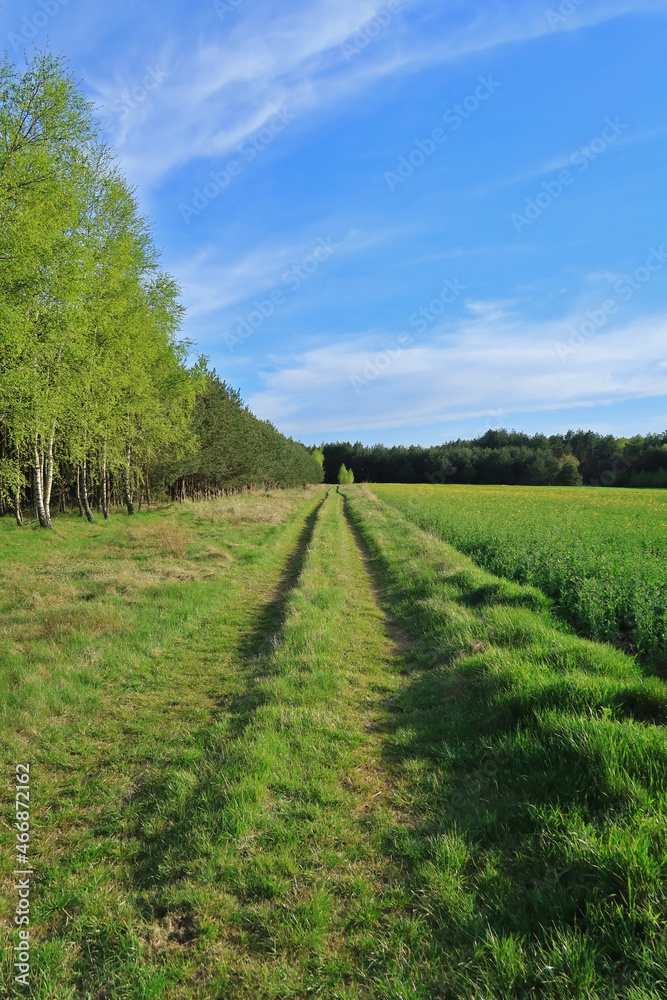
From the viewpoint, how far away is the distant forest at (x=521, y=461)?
88375 mm

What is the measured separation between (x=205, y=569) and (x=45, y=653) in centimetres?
559

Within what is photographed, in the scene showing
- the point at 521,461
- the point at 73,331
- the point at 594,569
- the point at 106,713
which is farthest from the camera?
the point at 521,461

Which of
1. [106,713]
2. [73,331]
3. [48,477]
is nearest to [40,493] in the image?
[48,477]

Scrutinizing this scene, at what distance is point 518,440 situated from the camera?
363 ft

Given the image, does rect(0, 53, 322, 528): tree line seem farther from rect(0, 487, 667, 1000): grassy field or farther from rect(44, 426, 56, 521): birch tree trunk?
rect(0, 487, 667, 1000): grassy field

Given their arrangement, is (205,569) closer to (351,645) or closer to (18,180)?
(351,645)

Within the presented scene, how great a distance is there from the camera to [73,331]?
15.3 metres

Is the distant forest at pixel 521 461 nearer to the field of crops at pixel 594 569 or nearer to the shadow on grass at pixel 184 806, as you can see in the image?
the field of crops at pixel 594 569

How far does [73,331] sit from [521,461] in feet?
313

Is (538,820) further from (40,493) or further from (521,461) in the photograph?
(521,461)

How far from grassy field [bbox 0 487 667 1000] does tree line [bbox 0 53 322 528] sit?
10.9 metres

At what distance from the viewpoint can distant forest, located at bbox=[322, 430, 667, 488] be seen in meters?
88.4

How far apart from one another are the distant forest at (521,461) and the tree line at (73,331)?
83323 mm

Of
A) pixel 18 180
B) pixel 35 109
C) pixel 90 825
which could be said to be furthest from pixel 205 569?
pixel 35 109
